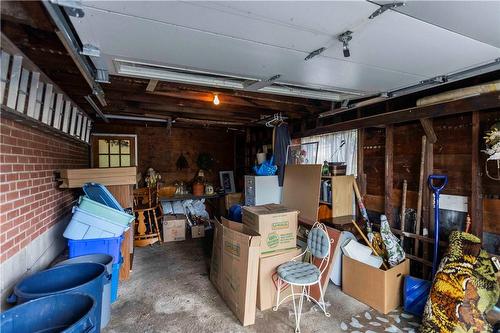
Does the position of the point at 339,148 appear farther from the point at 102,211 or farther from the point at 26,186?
the point at 26,186

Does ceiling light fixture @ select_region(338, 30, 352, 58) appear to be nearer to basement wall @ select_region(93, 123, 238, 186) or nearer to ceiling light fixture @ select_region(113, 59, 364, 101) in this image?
ceiling light fixture @ select_region(113, 59, 364, 101)

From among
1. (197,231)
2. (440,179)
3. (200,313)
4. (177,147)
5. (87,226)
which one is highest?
(177,147)

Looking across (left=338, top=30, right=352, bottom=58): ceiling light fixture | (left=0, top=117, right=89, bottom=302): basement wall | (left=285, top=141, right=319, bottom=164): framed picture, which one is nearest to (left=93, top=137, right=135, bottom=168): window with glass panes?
(left=0, top=117, right=89, bottom=302): basement wall

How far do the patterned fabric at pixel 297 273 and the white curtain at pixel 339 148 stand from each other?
5.42ft

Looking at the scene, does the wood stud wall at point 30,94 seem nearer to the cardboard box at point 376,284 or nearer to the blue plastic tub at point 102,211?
the blue plastic tub at point 102,211

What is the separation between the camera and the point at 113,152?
17.9ft

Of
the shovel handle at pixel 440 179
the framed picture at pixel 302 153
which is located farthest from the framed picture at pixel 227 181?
the shovel handle at pixel 440 179

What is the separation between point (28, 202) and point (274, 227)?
2.13 meters

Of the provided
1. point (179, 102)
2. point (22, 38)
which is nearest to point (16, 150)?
point (22, 38)

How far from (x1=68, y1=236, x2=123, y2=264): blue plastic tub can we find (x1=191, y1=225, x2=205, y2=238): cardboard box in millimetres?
2466

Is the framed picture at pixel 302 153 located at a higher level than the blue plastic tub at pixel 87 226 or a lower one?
higher

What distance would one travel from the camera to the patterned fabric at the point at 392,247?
8.92ft

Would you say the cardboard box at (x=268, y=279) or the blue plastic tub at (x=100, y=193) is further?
the blue plastic tub at (x=100, y=193)

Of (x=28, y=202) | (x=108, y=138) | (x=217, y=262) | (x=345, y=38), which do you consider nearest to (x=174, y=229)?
(x=217, y=262)
